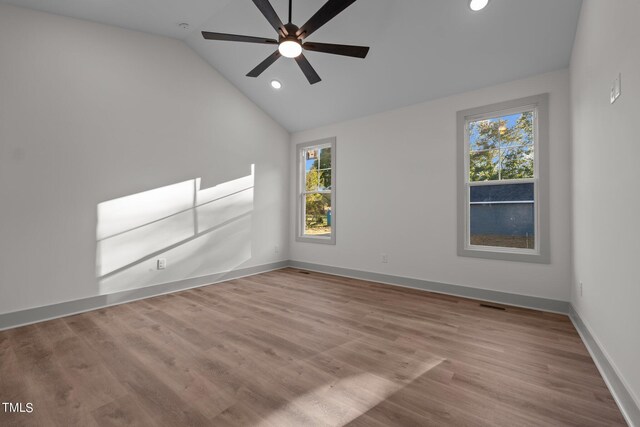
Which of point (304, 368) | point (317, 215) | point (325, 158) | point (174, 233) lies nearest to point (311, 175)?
point (325, 158)

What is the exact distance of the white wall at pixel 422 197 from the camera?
10.4 ft

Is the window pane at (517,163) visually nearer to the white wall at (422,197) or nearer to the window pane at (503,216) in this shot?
the window pane at (503,216)

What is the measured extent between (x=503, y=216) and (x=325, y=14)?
10.00 ft

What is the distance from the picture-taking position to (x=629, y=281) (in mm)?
1528

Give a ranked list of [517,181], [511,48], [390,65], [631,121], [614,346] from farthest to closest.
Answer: [390,65] < [517,181] < [511,48] < [614,346] < [631,121]

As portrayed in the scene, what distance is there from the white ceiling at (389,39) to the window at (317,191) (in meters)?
1.10

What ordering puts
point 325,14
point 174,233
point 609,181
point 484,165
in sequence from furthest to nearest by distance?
point 174,233 → point 484,165 → point 325,14 → point 609,181

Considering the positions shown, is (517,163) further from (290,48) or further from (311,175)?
(311,175)

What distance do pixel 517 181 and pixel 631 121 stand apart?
6.78 feet

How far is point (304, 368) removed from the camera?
6.65 feet

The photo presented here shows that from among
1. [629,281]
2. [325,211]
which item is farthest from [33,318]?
[629,281]

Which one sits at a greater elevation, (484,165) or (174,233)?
(484,165)

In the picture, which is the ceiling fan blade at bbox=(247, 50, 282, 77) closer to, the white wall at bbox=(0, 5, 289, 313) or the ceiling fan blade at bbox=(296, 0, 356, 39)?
the ceiling fan blade at bbox=(296, 0, 356, 39)

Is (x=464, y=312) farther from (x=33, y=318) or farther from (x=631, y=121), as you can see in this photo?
(x=33, y=318)
